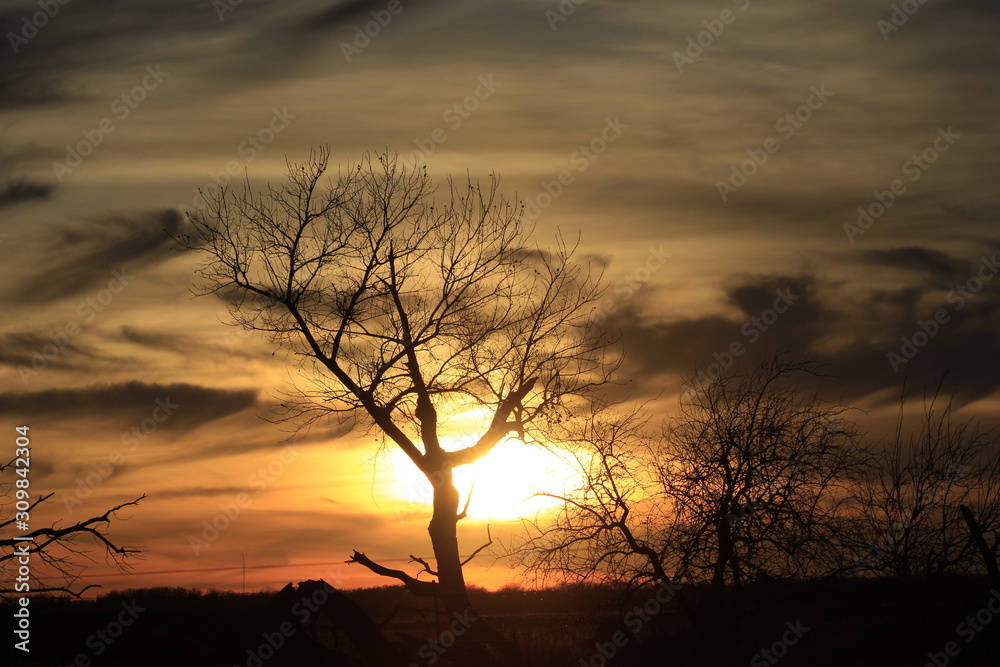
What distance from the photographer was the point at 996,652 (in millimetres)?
17484

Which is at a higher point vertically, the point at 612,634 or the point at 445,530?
the point at 445,530

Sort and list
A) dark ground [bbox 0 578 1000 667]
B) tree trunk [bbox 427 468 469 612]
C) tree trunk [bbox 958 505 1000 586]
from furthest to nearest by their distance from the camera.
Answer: tree trunk [bbox 427 468 469 612]
dark ground [bbox 0 578 1000 667]
tree trunk [bbox 958 505 1000 586]

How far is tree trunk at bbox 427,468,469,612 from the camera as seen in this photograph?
2098 cm

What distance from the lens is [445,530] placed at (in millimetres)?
21188

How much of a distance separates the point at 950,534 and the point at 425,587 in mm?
10148

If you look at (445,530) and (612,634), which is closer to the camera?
(612,634)

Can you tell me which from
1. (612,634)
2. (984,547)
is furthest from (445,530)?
(984,547)

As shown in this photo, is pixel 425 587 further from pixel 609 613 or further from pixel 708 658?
pixel 708 658

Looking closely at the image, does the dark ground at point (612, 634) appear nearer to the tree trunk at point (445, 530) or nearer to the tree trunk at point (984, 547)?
the tree trunk at point (984, 547)

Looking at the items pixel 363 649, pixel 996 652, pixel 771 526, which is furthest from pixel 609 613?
pixel 996 652

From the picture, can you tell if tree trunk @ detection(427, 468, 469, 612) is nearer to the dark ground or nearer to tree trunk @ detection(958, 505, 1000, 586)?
the dark ground

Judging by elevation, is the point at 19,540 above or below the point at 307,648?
above

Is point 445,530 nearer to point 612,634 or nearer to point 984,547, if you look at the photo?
point 612,634

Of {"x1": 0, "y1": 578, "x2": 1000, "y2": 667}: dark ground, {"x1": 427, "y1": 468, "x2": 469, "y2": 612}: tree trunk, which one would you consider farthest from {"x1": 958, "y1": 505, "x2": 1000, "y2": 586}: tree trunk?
{"x1": 427, "y1": 468, "x2": 469, "y2": 612}: tree trunk
